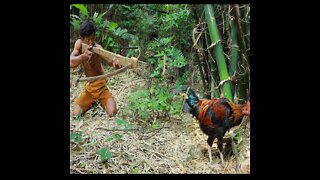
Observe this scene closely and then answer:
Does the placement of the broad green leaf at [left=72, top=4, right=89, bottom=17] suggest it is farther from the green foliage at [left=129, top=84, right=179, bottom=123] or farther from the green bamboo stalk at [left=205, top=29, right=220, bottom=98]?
the green bamboo stalk at [left=205, top=29, right=220, bottom=98]

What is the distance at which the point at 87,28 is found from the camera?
219cm

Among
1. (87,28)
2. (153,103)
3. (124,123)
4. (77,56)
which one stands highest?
(87,28)

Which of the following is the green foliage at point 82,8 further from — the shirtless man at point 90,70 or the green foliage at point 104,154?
the green foliage at point 104,154

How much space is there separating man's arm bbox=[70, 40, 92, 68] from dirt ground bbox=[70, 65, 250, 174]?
1.9 inches

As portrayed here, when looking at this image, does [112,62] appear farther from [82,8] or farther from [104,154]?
[104,154]

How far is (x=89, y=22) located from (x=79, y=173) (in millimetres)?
803

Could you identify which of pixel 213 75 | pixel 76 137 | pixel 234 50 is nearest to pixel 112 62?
pixel 76 137

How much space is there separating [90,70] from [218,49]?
2.30ft

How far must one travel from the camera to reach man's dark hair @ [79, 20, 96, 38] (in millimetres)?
2186

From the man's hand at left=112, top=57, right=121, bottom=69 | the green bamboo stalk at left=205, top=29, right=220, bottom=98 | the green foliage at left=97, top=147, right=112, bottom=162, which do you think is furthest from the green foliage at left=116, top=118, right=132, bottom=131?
the green bamboo stalk at left=205, top=29, right=220, bottom=98

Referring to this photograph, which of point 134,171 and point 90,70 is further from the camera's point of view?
point 90,70

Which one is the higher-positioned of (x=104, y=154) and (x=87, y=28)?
(x=87, y=28)

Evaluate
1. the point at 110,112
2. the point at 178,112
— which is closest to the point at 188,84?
the point at 178,112

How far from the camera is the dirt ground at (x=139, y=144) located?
2.12 m
